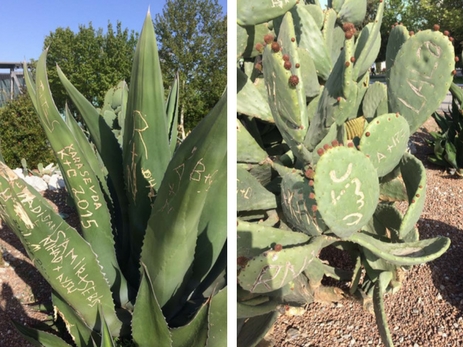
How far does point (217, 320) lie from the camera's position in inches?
44.4

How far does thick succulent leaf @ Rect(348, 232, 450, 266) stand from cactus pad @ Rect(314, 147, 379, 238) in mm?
199

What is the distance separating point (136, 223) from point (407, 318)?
129 cm

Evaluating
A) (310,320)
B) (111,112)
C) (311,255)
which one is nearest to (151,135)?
(311,255)

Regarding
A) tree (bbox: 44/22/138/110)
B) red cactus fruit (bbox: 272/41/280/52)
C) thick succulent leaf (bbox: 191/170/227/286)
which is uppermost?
tree (bbox: 44/22/138/110)

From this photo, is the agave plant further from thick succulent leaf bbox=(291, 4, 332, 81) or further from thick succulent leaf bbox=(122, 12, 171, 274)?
thick succulent leaf bbox=(291, 4, 332, 81)

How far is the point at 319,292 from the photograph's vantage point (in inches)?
80.0

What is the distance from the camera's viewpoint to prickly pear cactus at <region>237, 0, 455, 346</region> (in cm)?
129

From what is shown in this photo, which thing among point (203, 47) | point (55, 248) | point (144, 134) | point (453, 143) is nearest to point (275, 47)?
point (144, 134)

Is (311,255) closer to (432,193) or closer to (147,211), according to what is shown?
(147,211)

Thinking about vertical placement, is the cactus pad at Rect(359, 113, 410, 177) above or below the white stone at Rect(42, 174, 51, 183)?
above

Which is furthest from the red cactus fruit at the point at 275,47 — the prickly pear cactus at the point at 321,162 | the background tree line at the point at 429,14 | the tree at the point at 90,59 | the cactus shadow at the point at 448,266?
the background tree line at the point at 429,14

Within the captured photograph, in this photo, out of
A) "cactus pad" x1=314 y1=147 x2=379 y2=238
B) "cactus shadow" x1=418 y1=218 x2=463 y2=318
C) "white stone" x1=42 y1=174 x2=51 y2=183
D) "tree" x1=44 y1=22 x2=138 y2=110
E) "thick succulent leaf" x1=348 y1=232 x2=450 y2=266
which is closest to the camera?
"cactus pad" x1=314 y1=147 x2=379 y2=238

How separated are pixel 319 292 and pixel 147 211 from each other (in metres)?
1.05

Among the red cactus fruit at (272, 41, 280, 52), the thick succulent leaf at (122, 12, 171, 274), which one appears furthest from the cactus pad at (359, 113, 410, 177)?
the thick succulent leaf at (122, 12, 171, 274)
